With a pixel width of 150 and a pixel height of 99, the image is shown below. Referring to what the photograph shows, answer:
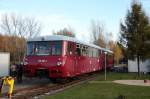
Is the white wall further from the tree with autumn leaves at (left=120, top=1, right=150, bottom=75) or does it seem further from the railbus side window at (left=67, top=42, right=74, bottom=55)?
the railbus side window at (left=67, top=42, right=74, bottom=55)

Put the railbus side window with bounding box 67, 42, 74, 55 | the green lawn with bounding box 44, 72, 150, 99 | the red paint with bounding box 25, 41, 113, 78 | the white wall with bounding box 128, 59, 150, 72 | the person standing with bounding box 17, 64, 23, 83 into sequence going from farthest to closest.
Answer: the white wall with bounding box 128, 59, 150, 72 → the person standing with bounding box 17, 64, 23, 83 → the railbus side window with bounding box 67, 42, 74, 55 → the red paint with bounding box 25, 41, 113, 78 → the green lawn with bounding box 44, 72, 150, 99

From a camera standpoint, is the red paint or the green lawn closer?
the green lawn

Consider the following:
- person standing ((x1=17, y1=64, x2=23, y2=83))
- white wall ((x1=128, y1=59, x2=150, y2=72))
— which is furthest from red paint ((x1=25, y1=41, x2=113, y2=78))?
white wall ((x1=128, y1=59, x2=150, y2=72))

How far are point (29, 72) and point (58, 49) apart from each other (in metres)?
2.52

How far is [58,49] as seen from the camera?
87.0ft

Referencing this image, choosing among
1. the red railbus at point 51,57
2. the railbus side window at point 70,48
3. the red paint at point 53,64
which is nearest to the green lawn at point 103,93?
the red paint at point 53,64

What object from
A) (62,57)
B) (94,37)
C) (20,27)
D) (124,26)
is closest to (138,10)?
(124,26)

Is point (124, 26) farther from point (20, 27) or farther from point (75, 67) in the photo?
point (20, 27)

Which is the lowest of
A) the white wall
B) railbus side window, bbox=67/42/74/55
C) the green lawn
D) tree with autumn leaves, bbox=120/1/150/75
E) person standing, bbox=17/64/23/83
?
the green lawn

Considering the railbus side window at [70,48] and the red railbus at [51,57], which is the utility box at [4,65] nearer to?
the red railbus at [51,57]

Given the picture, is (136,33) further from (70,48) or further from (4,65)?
(4,65)

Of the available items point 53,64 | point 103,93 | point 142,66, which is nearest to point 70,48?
point 53,64

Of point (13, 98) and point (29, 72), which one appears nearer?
point (13, 98)

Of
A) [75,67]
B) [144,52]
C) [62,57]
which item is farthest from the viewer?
[144,52]
